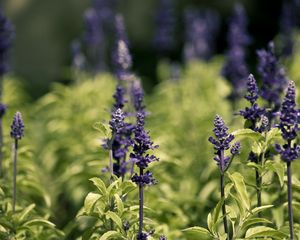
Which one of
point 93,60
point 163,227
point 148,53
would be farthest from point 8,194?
point 148,53

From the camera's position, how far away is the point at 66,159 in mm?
7902

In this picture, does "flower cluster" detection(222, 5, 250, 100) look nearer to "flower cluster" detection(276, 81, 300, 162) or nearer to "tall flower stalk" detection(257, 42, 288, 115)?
"tall flower stalk" detection(257, 42, 288, 115)

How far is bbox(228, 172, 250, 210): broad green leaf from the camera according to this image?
407 cm

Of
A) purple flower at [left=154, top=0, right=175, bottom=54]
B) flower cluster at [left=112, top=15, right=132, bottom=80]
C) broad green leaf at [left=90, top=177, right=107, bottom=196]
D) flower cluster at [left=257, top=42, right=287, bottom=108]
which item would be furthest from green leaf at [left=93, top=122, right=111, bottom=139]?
purple flower at [left=154, top=0, right=175, bottom=54]

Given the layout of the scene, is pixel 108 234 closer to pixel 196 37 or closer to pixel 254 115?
pixel 254 115

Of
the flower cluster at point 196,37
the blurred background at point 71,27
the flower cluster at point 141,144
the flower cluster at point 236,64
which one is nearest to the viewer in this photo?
the flower cluster at point 141,144

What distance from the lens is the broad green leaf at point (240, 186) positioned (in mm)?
4074

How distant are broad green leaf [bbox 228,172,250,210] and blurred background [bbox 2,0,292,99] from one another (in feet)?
52.1

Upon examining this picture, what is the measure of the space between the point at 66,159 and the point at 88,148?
59 centimetres

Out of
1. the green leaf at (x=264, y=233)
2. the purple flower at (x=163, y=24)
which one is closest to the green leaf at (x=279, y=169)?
the green leaf at (x=264, y=233)

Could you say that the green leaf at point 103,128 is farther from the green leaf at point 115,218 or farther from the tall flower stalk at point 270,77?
the tall flower stalk at point 270,77

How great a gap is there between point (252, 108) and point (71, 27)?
16.3 metres

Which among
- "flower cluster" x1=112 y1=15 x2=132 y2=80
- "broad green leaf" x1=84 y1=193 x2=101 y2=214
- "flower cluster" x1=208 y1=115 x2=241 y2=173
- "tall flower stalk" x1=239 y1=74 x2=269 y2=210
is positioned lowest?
"broad green leaf" x1=84 y1=193 x2=101 y2=214

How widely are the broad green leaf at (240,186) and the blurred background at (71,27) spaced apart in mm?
15871
